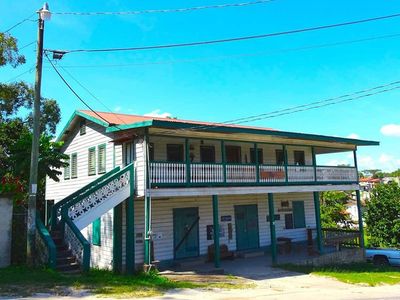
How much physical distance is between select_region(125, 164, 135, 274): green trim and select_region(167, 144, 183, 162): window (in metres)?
3.18

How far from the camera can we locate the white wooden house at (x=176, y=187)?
15.2 metres

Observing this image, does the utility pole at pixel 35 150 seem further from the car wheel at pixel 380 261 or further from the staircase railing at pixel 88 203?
the car wheel at pixel 380 261

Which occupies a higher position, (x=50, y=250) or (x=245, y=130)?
(x=245, y=130)

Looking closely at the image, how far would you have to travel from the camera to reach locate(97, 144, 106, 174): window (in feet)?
62.1

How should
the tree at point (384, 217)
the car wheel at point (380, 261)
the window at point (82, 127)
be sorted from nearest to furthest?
the window at point (82, 127), the car wheel at point (380, 261), the tree at point (384, 217)

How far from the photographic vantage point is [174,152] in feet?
61.5

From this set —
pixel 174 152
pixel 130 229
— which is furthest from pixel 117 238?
pixel 174 152

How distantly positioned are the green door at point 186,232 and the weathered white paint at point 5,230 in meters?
6.83

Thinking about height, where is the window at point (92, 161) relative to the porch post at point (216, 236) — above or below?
above

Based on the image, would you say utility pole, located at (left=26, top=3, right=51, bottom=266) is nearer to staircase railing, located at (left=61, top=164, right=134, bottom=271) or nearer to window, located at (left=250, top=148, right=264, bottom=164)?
staircase railing, located at (left=61, top=164, right=134, bottom=271)

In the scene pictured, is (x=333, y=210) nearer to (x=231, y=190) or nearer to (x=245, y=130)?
(x=231, y=190)

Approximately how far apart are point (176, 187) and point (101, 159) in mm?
5072

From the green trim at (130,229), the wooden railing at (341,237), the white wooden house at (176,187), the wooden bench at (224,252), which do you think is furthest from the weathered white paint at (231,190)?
the wooden bench at (224,252)

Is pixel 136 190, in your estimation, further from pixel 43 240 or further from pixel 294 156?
pixel 294 156
